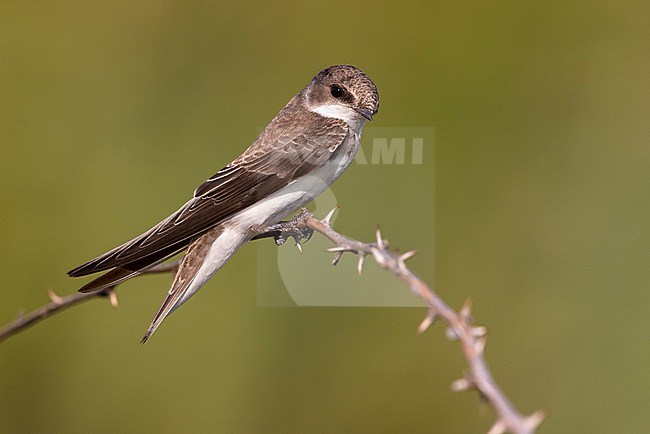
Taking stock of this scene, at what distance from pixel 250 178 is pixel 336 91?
0.42 meters

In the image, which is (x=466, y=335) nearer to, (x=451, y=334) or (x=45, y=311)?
(x=451, y=334)

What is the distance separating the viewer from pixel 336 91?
2.77m

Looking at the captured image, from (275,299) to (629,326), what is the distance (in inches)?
54.4

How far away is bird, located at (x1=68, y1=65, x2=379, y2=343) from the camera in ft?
7.49

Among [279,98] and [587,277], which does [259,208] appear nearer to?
[279,98]

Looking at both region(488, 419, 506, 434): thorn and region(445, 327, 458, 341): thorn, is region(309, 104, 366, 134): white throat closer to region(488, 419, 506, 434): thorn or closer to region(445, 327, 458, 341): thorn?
region(445, 327, 458, 341): thorn

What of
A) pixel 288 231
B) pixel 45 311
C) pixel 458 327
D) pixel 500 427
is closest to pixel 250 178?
pixel 288 231

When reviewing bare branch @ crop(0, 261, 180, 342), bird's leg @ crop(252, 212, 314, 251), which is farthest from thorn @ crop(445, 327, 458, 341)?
bird's leg @ crop(252, 212, 314, 251)

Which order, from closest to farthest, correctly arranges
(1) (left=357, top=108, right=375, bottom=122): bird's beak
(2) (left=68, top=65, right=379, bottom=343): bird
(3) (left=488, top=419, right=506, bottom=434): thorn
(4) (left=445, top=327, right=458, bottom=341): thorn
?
1. (3) (left=488, top=419, right=506, bottom=434): thorn
2. (4) (left=445, top=327, right=458, bottom=341): thorn
3. (2) (left=68, top=65, right=379, bottom=343): bird
4. (1) (left=357, top=108, right=375, bottom=122): bird's beak

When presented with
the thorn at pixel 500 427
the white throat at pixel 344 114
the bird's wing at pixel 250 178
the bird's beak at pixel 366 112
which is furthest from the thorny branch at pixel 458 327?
the white throat at pixel 344 114

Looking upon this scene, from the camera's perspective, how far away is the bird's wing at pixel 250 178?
6.78ft

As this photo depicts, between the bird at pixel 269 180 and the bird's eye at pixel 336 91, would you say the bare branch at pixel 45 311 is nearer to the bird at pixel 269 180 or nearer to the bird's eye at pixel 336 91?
the bird at pixel 269 180

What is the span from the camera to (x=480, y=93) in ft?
12.9

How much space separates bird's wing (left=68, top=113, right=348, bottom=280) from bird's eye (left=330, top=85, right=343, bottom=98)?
80 mm
